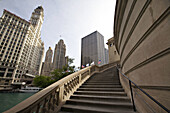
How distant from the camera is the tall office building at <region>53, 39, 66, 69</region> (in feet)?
364

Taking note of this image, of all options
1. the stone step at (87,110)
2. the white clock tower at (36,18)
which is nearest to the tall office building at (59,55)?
the white clock tower at (36,18)

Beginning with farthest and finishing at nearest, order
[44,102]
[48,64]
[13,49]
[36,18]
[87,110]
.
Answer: [48,64], [36,18], [13,49], [87,110], [44,102]

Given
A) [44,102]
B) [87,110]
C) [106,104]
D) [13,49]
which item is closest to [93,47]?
[13,49]

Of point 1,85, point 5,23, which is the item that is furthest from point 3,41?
point 1,85

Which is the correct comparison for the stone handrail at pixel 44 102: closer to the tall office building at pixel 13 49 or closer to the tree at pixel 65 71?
the tree at pixel 65 71

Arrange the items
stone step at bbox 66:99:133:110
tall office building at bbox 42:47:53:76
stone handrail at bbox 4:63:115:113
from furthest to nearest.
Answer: tall office building at bbox 42:47:53:76, stone step at bbox 66:99:133:110, stone handrail at bbox 4:63:115:113

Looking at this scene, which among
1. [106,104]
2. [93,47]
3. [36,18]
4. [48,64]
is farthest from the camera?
[48,64]

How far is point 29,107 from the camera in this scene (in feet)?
6.09

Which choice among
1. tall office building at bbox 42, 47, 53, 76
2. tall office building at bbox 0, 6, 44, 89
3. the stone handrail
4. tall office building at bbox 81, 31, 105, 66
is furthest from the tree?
tall office building at bbox 42, 47, 53, 76

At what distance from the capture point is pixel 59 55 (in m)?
113

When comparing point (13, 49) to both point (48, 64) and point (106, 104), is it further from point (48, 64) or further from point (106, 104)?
point (106, 104)

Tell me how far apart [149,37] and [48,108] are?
3.45 m

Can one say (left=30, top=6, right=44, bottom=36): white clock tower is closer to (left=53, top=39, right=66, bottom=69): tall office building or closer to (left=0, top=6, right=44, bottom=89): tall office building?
(left=0, top=6, right=44, bottom=89): tall office building

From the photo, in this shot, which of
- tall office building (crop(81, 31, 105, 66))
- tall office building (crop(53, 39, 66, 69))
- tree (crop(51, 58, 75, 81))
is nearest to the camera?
tree (crop(51, 58, 75, 81))
